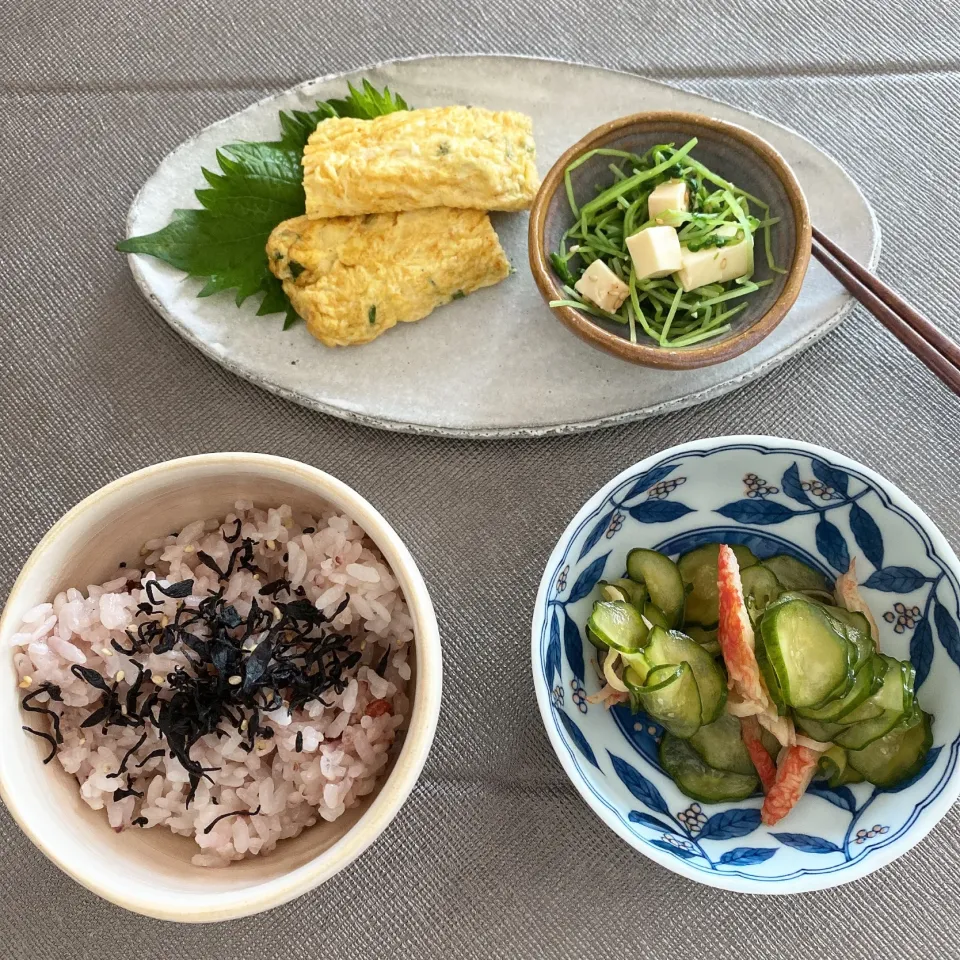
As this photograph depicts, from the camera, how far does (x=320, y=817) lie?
1247mm

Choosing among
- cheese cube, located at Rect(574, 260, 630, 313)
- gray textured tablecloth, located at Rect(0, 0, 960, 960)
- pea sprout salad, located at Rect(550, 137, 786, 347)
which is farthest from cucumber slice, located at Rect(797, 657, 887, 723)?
cheese cube, located at Rect(574, 260, 630, 313)

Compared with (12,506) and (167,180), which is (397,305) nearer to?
(167,180)

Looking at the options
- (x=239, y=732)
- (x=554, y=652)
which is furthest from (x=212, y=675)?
(x=554, y=652)

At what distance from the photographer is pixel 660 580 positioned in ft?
4.58

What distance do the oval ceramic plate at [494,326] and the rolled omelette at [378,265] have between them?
2.5 inches

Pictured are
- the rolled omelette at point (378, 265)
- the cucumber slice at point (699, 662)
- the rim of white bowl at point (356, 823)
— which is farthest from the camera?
the rolled omelette at point (378, 265)

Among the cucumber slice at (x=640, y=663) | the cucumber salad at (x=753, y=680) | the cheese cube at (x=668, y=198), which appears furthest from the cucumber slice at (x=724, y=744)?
the cheese cube at (x=668, y=198)

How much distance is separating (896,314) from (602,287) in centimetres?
58

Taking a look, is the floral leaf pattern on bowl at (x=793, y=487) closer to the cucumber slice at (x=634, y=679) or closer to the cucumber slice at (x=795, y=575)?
the cucumber slice at (x=795, y=575)

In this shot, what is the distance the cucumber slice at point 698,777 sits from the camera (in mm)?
1371

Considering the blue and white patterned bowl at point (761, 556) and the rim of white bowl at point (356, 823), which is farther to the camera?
the blue and white patterned bowl at point (761, 556)

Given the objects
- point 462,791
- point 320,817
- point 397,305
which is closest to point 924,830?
point 462,791

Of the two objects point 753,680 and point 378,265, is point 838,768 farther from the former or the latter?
point 378,265

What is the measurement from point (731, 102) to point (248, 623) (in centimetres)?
147
